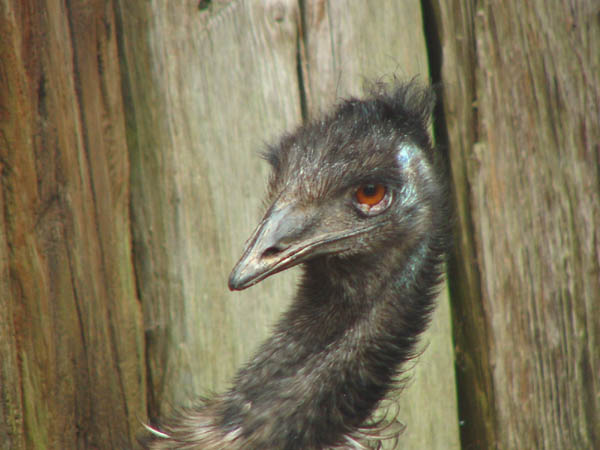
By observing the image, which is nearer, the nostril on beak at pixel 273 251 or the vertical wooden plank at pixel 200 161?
the nostril on beak at pixel 273 251

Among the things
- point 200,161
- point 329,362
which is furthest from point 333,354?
point 200,161

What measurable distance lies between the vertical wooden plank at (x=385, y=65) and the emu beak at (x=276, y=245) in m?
0.48

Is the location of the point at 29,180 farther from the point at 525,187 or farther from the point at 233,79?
the point at 525,187

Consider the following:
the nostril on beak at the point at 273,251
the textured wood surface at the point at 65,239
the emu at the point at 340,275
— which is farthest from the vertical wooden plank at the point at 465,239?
the textured wood surface at the point at 65,239

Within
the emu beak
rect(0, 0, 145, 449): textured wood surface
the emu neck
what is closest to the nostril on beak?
the emu beak

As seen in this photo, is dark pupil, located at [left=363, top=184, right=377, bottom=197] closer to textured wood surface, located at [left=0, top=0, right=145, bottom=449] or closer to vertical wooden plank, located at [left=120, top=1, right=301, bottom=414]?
vertical wooden plank, located at [left=120, top=1, right=301, bottom=414]

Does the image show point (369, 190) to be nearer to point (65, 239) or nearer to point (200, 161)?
point (200, 161)

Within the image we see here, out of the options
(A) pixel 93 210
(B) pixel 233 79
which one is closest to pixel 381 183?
(B) pixel 233 79

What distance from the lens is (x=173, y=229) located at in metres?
2.34

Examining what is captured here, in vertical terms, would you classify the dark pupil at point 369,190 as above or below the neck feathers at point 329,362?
above

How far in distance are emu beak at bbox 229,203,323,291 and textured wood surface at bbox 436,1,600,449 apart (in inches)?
30.1

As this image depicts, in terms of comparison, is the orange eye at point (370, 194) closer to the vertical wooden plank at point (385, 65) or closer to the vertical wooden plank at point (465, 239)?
the vertical wooden plank at point (385, 65)

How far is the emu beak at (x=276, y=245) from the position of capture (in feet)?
5.92

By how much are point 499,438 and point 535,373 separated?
26 cm
